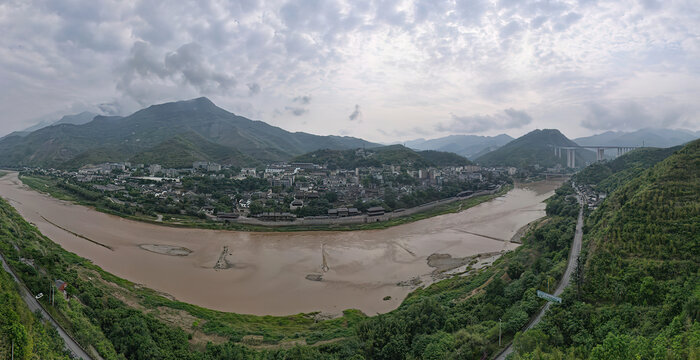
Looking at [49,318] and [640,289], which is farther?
[640,289]

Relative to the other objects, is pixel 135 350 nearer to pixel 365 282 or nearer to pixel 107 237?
pixel 365 282

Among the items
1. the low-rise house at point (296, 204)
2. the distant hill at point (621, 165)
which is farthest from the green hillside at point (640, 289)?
the distant hill at point (621, 165)

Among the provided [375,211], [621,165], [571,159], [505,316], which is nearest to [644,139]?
[571,159]

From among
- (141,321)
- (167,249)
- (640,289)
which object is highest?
(640,289)

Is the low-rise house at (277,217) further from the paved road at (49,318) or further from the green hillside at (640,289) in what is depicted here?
the green hillside at (640,289)

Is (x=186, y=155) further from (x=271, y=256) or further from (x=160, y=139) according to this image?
(x=271, y=256)

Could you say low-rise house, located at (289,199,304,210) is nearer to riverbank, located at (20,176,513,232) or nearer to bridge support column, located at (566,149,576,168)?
riverbank, located at (20,176,513,232)

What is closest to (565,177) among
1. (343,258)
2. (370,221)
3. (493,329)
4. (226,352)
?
(370,221)
